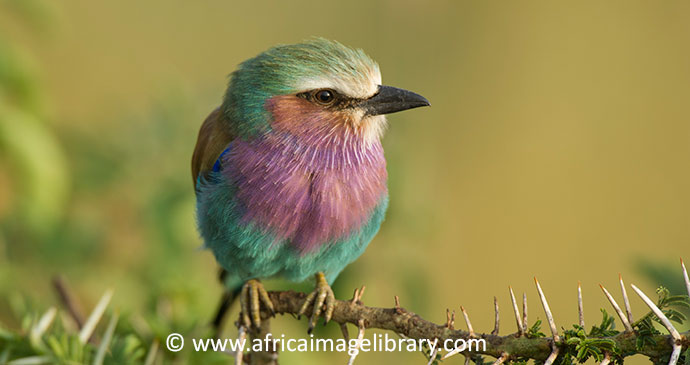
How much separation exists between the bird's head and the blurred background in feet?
1.94

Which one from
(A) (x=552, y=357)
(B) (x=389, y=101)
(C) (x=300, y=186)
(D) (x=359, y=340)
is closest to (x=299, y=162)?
(C) (x=300, y=186)

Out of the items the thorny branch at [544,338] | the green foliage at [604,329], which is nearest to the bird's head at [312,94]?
the thorny branch at [544,338]

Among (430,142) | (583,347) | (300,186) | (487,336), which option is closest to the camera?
(583,347)

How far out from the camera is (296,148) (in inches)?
89.3

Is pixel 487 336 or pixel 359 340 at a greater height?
pixel 487 336

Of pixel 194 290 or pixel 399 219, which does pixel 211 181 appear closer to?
pixel 194 290

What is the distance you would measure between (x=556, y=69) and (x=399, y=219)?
3.71 metres

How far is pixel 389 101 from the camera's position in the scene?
7.48 feet

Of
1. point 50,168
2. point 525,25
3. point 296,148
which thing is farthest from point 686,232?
point 50,168

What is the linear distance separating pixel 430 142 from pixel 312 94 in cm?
419

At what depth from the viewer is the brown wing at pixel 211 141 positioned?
2383mm

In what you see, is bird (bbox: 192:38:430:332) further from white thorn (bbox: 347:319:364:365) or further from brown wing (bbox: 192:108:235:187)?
white thorn (bbox: 347:319:364:365)

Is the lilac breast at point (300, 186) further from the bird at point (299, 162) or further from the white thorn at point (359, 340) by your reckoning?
the white thorn at point (359, 340)

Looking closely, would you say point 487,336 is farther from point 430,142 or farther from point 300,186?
point 430,142
